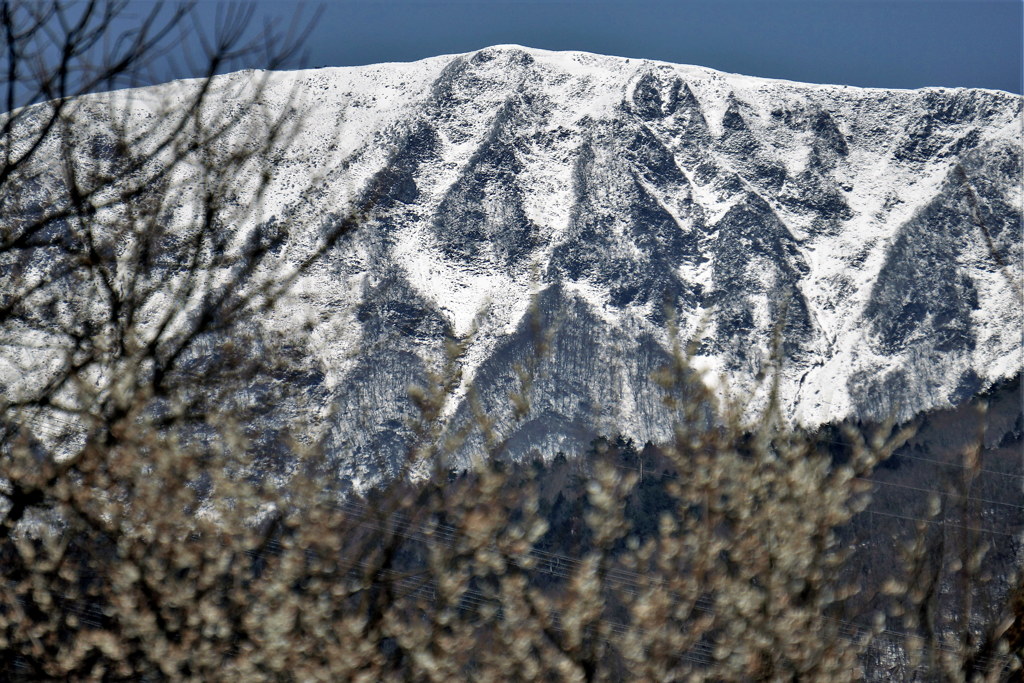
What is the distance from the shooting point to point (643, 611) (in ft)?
21.2

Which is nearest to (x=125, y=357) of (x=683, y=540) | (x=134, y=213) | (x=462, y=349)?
(x=134, y=213)

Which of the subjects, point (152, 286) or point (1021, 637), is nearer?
point (1021, 637)

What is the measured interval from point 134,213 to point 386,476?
2710mm

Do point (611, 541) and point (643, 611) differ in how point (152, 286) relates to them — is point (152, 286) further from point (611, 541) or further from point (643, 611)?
point (643, 611)

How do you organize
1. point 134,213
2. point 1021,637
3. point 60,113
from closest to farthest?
1. point 1021,637
2. point 60,113
3. point 134,213

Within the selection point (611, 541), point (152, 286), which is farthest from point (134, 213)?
point (611, 541)

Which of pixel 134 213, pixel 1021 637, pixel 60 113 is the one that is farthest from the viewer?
pixel 134 213

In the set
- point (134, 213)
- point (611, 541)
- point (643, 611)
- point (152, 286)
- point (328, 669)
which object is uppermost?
point (134, 213)

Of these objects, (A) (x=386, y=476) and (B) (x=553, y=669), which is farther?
(A) (x=386, y=476)

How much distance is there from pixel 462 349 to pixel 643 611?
222 cm

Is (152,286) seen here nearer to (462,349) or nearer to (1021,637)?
(462,349)

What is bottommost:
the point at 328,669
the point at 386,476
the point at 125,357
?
the point at 328,669

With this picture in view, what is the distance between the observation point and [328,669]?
22.0ft

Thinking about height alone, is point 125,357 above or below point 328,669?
above
